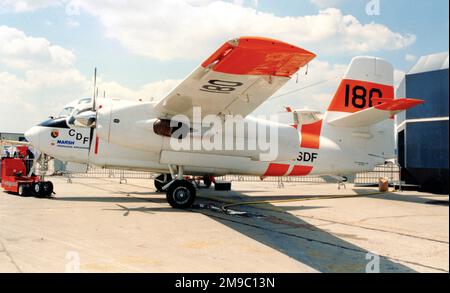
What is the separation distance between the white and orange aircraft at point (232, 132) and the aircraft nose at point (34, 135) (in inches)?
1.5

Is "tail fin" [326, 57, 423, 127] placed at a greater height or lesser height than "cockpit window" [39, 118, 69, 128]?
greater

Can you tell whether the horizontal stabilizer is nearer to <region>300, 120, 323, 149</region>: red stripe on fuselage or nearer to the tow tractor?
<region>300, 120, 323, 149</region>: red stripe on fuselage

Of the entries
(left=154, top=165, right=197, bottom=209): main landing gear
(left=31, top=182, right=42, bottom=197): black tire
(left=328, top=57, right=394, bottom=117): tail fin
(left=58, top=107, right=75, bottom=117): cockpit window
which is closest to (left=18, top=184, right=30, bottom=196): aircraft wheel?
(left=31, top=182, right=42, bottom=197): black tire

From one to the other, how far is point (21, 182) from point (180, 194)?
19.6ft

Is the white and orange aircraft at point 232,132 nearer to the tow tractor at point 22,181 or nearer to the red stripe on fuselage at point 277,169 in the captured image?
the red stripe on fuselage at point 277,169

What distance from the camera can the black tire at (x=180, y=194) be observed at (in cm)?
1042

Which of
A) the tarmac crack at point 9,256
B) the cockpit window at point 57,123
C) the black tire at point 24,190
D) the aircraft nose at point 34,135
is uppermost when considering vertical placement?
the cockpit window at point 57,123

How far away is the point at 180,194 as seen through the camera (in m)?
10.5

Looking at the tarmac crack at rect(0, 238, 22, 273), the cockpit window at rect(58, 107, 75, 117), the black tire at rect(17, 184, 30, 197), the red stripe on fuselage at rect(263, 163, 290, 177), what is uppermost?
the cockpit window at rect(58, 107, 75, 117)

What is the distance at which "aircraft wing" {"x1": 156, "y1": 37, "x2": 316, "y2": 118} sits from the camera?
22.0 feet

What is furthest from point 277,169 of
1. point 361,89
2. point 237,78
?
point 237,78

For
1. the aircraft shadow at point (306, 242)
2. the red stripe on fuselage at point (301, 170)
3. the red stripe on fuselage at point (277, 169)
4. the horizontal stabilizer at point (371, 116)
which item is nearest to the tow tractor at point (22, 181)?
the aircraft shadow at point (306, 242)
